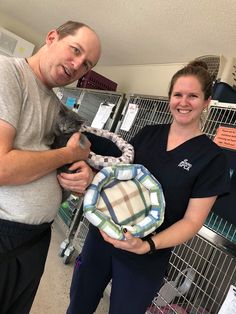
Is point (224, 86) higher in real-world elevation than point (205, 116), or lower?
higher

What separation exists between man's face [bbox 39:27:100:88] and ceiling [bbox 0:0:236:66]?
1.03m

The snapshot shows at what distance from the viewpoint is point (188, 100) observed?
1.07m

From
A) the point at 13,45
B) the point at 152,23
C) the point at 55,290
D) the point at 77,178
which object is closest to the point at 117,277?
the point at 77,178

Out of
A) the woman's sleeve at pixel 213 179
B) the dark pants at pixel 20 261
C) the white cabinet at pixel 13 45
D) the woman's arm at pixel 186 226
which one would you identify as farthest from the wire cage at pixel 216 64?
the white cabinet at pixel 13 45

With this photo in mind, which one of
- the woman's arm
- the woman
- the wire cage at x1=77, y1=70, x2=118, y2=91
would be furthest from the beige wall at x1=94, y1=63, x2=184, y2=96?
the woman's arm

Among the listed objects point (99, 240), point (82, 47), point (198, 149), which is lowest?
point (99, 240)

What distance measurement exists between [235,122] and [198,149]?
521 mm

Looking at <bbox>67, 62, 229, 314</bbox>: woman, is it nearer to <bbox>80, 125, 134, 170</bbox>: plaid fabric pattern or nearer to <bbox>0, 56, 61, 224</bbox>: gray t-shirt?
<bbox>80, 125, 134, 170</bbox>: plaid fabric pattern

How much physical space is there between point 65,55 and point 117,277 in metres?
0.87

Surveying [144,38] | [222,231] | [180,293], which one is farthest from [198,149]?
[144,38]

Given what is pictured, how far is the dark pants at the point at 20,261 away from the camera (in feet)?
2.71

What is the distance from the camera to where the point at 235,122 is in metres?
1.46

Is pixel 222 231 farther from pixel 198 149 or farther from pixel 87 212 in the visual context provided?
pixel 87 212

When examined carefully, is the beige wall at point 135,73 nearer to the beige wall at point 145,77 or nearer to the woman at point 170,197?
the beige wall at point 145,77
